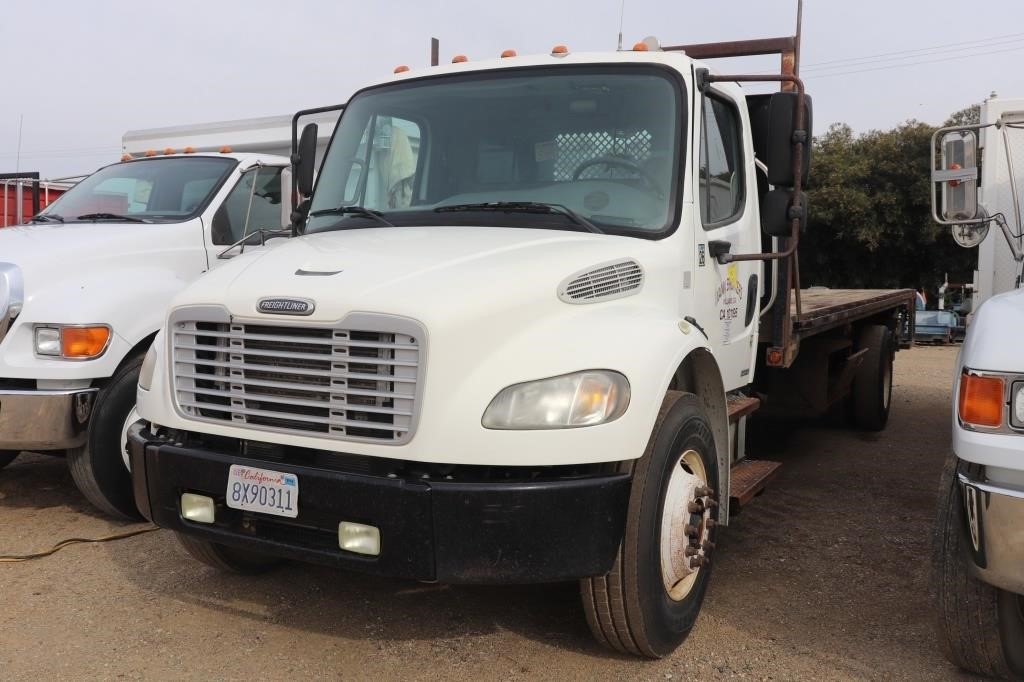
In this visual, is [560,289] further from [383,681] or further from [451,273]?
[383,681]

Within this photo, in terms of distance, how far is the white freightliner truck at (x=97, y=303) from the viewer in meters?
4.89

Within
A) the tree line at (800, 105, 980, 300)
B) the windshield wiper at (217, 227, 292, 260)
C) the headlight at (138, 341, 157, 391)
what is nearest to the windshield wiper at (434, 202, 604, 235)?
the headlight at (138, 341, 157, 391)

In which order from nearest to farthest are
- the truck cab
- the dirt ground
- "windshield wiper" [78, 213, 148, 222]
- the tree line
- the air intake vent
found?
the air intake vent
the dirt ground
the truck cab
"windshield wiper" [78, 213, 148, 222]
the tree line

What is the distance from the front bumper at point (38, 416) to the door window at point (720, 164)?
11.0ft

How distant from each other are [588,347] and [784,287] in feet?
7.96

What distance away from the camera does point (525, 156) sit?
160 inches

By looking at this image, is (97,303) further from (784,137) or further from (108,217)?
(784,137)

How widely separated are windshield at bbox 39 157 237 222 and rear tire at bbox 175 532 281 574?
8.36ft

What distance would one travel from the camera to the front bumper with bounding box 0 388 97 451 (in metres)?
4.83

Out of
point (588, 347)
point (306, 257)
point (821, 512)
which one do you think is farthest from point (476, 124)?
point (821, 512)

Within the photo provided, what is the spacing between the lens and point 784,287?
519 centimetres

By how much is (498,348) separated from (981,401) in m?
1.52

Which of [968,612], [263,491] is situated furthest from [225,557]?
[968,612]

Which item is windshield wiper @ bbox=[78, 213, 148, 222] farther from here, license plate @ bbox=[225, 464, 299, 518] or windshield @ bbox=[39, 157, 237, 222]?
license plate @ bbox=[225, 464, 299, 518]
